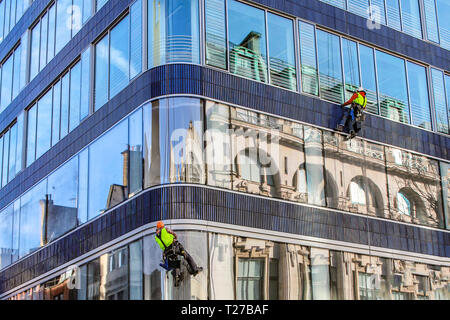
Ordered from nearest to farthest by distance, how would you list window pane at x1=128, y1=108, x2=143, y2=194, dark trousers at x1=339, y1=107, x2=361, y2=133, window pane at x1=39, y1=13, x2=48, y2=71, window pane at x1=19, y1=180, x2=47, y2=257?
window pane at x1=128, y1=108, x2=143, y2=194, dark trousers at x1=339, y1=107, x2=361, y2=133, window pane at x1=19, y1=180, x2=47, y2=257, window pane at x1=39, y1=13, x2=48, y2=71

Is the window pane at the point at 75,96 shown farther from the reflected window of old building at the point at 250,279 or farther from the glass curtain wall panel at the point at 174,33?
the reflected window of old building at the point at 250,279

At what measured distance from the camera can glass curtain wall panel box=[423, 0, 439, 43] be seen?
37938mm

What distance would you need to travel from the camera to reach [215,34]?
3062cm

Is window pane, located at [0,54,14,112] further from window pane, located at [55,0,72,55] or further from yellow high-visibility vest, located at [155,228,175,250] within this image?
yellow high-visibility vest, located at [155,228,175,250]

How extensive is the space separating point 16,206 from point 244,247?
49.8ft

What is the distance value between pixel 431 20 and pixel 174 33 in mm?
13680

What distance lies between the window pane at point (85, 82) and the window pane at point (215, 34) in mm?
6536

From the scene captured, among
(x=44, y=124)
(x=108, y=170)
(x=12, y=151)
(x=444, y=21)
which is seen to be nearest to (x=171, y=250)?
(x=108, y=170)

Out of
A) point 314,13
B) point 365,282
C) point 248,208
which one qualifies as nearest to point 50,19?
point 314,13

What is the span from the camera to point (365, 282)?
104 feet

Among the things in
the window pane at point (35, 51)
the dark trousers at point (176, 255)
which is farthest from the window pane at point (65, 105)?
the dark trousers at point (176, 255)

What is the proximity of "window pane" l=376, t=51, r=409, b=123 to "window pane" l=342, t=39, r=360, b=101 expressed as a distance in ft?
4.19

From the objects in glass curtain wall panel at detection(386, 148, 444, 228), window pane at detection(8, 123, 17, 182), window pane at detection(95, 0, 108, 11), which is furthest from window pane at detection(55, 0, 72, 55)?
glass curtain wall panel at detection(386, 148, 444, 228)

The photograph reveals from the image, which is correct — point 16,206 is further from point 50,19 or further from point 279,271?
point 279,271
